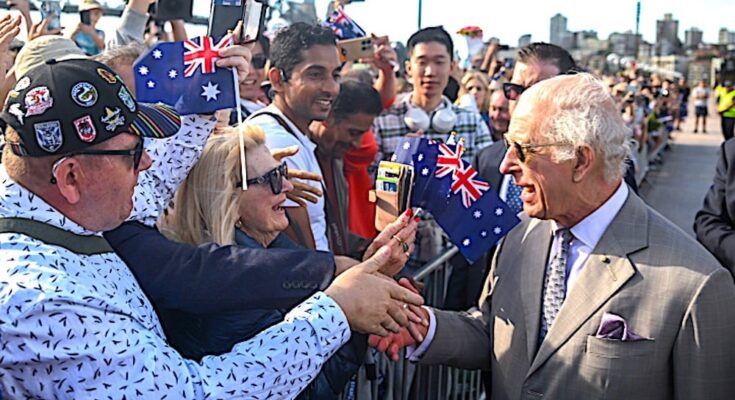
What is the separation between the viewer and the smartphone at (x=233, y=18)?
9.61 ft

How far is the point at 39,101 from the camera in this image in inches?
67.9

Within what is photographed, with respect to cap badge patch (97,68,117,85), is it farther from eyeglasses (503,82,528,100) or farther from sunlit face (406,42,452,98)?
sunlit face (406,42,452,98)

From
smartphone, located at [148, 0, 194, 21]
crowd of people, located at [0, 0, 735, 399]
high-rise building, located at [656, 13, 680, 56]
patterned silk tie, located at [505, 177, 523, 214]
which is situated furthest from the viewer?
high-rise building, located at [656, 13, 680, 56]

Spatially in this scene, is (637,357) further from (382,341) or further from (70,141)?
(70,141)

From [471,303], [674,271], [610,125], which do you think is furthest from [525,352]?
[471,303]

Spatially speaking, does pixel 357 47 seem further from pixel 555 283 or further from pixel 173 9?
pixel 555 283

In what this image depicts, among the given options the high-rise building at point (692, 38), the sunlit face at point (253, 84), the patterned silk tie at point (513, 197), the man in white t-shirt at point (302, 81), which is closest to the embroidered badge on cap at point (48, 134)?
the man in white t-shirt at point (302, 81)

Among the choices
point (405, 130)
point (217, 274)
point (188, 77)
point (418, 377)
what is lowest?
Answer: point (418, 377)

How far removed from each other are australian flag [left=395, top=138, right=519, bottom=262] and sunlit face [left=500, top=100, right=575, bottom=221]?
25 centimetres

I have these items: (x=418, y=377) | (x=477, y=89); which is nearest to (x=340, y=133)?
(x=418, y=377)

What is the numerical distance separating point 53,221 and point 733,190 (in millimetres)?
3413

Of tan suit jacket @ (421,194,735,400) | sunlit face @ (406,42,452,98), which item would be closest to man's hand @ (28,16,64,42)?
sunlit face @ (406,42,452,98)

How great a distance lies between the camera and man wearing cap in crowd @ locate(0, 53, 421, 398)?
157cm

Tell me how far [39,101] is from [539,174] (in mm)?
1606
